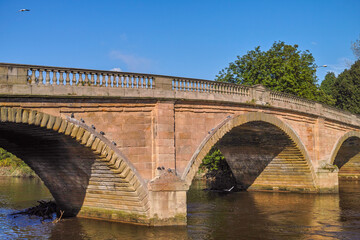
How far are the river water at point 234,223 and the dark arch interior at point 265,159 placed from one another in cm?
237

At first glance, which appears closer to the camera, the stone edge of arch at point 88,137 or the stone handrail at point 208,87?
the stone edge of arch at point 88,137

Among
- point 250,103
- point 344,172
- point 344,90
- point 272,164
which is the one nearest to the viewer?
point 250,103

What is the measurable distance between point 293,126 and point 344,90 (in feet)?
105

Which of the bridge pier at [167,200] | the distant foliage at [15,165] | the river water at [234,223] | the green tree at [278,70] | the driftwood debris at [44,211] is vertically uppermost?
the green tree at [278,70]

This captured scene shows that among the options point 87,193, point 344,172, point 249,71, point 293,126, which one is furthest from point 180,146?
point 344,172

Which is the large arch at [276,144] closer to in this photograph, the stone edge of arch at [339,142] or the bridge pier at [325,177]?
the bridge pier at [325,177]

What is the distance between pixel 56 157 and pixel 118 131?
3381 mm

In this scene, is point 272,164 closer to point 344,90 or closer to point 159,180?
point 159,180

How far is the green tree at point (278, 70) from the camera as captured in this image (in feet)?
111

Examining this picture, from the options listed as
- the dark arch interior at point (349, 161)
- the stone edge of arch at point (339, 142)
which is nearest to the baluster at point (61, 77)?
the stone edge of arch at point (339, 142)

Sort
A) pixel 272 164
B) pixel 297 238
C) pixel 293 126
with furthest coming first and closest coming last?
pixel 272 164 → pixel 293 126 → pixel 297 238

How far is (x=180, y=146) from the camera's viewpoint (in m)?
17.1

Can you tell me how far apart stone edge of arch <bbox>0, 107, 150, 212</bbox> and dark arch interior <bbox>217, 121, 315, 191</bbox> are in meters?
9.96

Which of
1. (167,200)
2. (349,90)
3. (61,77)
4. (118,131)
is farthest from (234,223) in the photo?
(349,90)
